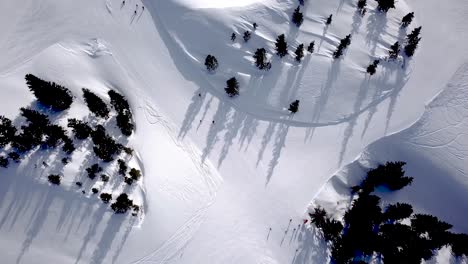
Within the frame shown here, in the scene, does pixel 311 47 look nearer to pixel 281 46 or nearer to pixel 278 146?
pixel 281 46

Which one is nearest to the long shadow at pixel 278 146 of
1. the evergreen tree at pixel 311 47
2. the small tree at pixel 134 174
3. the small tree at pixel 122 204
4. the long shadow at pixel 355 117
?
the long shadow at pixel 355 117

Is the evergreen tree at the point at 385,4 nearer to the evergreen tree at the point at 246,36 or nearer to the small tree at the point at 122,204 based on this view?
the evergreen tree at the point at 246,36

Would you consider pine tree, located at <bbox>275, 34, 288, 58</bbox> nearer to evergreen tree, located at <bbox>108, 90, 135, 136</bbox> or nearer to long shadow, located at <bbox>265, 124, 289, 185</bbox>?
long shadow, located at <bbox>265, 124, 289, 185</bbox>

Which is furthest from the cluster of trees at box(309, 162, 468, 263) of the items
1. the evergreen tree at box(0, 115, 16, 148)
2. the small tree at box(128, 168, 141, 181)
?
the evergreen tree at box(0, 115, 16, 148)

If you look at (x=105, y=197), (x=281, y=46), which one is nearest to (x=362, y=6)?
(x=281, y=46)

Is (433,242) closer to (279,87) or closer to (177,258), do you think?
(279,87)

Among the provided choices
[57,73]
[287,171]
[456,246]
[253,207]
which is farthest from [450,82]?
[57,73]
